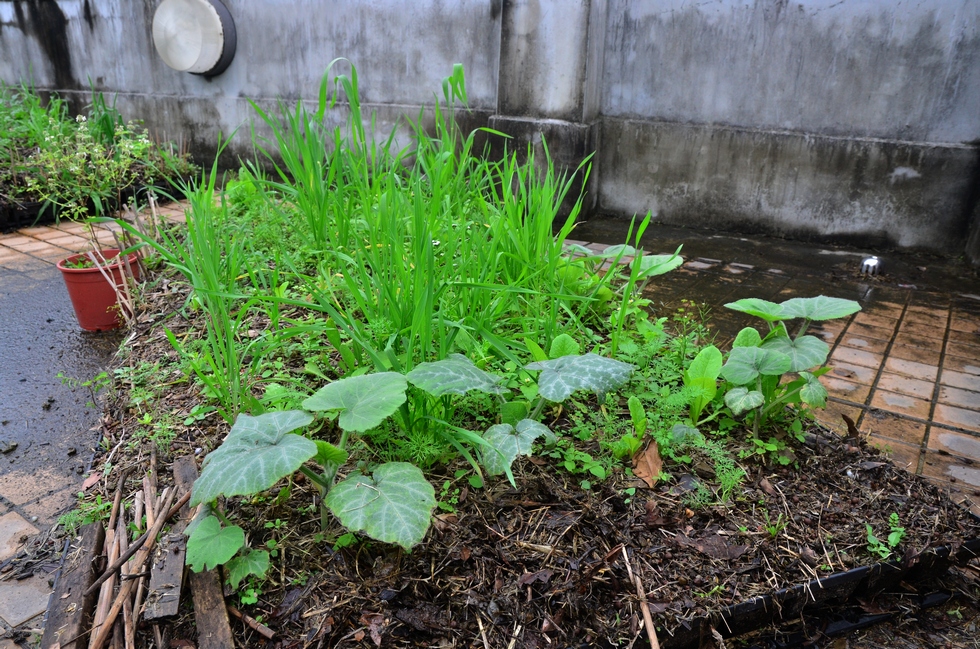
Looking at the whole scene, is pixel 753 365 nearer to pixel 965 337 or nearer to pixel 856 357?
pixel 856 357

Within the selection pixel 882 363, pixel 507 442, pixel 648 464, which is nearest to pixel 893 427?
pixel 882 363

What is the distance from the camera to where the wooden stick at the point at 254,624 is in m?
1.41

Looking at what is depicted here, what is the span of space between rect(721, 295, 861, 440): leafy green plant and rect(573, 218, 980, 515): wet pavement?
496 mm

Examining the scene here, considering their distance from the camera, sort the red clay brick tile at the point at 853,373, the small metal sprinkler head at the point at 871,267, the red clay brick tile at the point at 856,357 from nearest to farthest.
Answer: the red clay brick tile at the point at 853,373
the red clay brick tile at the point at 856,357
the small metal sprinkler head at the point at 871,267

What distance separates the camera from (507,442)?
5.37 feet

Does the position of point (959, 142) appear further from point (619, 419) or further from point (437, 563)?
point (437, 563)

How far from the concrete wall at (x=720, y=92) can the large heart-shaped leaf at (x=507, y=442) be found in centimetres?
360

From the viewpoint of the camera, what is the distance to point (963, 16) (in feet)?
13.0

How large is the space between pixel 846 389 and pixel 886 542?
114cm

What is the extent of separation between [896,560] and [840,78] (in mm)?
3753

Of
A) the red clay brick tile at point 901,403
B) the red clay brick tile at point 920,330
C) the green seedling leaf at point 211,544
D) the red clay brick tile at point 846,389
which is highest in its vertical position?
the green seedling leaf at point 211,544

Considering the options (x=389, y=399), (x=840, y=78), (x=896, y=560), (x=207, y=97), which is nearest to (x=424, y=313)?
(x=389, y=399)

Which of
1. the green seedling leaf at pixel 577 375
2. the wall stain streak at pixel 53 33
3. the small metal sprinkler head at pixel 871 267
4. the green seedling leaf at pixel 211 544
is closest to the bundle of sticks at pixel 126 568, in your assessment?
the green seedling leaf at pixel 211 544

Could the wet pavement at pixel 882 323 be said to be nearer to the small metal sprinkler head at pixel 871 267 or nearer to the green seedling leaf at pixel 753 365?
the small metal sprinkler head at pixel 871 267
